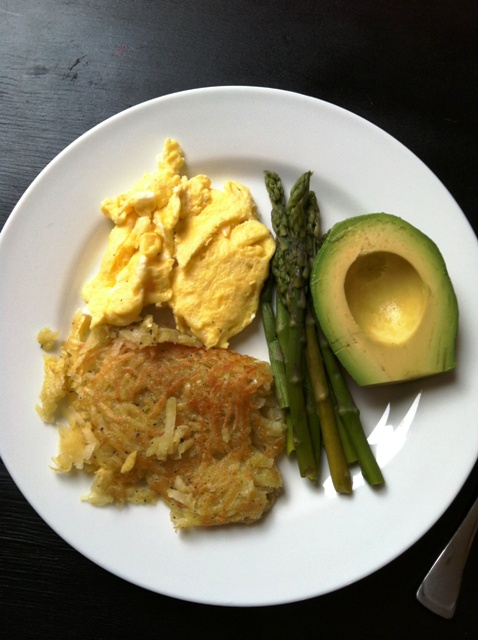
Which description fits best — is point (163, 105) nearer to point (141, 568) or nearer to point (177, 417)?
point (177, 417)

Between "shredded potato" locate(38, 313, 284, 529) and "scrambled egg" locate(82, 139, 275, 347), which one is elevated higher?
"scrambled egg" locate(82, 139, 275, 347)

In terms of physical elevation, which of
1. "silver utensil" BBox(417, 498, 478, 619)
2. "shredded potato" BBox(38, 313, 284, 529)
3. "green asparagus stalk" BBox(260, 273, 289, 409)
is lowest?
"silver utensil" BBox(417, 498, 478, 619)

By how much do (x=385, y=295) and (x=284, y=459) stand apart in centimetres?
106

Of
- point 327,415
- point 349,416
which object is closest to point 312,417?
point 327,415

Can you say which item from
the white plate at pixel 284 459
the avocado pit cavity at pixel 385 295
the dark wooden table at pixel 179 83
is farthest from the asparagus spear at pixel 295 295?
the dark wooden table at pixel 179 83

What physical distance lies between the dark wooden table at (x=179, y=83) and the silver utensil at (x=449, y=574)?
0.36 metres

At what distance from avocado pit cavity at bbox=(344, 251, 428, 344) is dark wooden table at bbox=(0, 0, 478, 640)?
71 cm

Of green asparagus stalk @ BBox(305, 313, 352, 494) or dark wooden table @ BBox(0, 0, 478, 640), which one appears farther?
dark wooden table @ BBox(0, 0, 478, 640)

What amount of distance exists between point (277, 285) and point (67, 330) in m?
1.21

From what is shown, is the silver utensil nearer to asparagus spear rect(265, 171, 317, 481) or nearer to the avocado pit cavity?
asparagus spear rect(265, 171, 317, 481)

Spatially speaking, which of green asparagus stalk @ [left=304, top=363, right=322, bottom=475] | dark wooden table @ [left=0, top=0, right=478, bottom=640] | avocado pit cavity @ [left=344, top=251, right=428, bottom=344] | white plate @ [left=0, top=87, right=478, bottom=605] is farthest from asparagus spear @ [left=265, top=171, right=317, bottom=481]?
dark wooden table @ [left=0, top=0, right=478, bottom=640]

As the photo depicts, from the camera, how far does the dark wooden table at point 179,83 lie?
10.5ft

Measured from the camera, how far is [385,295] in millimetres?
2912

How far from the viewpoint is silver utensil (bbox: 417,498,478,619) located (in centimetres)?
303
